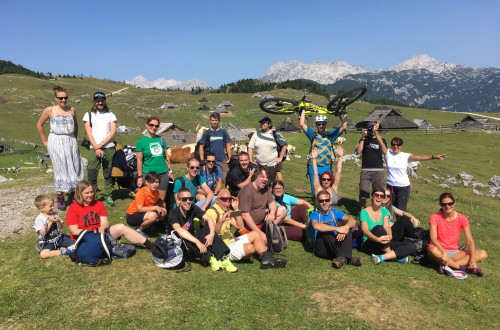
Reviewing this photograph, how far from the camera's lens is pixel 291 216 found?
8.67m

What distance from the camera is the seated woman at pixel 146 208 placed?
7.23m

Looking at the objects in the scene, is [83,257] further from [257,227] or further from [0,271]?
[257,227]

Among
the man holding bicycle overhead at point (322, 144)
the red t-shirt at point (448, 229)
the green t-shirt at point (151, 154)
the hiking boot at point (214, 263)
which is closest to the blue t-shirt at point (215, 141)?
the green t-shirt at point (151, 154)

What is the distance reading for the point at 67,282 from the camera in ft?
18.2

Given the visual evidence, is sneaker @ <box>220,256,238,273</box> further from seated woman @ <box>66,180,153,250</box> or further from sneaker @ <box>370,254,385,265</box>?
sneaker @ <box>370,254,385,265</box>

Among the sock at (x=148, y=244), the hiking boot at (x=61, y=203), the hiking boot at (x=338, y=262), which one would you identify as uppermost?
the hiking boot at (x=61, y=203)

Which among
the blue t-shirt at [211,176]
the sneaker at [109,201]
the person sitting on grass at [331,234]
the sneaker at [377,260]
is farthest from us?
the sneaker at [109,201]

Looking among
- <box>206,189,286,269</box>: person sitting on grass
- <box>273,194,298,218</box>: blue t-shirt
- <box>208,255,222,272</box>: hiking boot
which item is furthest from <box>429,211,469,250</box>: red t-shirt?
<box>208,255,222,272</box>: hiking boot

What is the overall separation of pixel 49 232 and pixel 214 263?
136 inches

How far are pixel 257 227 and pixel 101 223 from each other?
3.34 m

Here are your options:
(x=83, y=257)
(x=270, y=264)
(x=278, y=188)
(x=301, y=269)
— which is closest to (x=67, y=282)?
(x=83, y=257)

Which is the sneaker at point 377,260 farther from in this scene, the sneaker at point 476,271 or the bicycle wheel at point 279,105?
the bicycle wheel at point 279,105

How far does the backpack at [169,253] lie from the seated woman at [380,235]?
4205 millimetres

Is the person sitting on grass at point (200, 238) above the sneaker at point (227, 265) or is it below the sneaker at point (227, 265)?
above
